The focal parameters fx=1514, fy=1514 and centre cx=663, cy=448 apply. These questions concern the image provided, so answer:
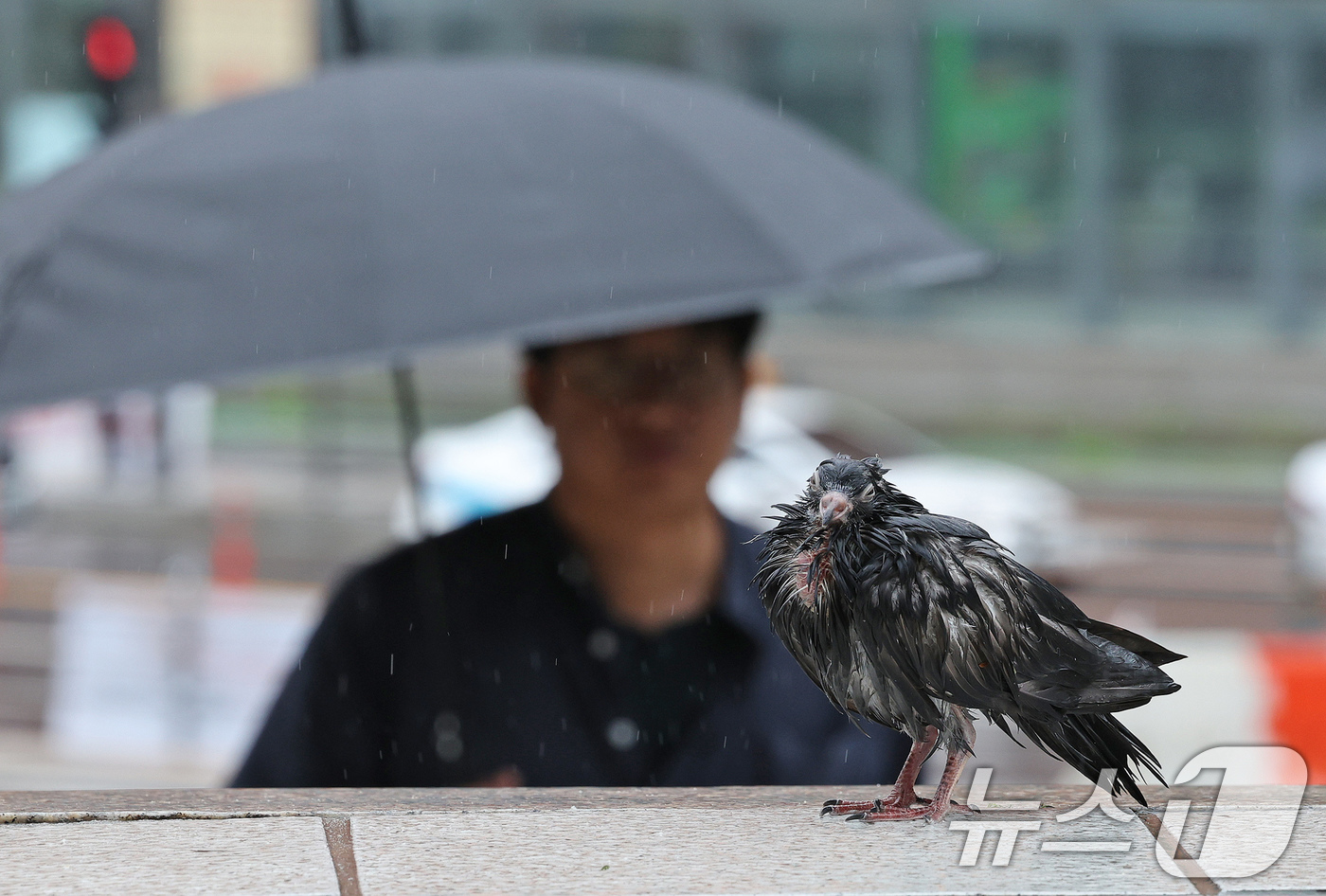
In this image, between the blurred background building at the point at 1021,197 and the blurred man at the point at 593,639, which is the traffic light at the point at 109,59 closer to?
the blurred background building at the point at 1021,197

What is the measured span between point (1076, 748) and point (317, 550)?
1514 centimetres

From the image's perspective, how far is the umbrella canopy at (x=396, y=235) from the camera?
280 centimetres

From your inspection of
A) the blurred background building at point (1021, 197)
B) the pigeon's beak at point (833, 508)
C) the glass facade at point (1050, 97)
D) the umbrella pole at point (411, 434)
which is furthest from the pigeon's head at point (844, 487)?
the glass facade at point (1050, 97)

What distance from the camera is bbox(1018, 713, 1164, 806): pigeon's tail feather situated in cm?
150

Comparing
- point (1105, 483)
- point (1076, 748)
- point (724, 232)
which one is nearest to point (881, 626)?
point (1076, 748)

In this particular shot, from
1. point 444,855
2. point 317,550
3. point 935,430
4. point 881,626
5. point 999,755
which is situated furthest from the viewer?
point 935,430

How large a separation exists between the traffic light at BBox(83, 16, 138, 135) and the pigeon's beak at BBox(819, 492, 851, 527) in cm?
1324

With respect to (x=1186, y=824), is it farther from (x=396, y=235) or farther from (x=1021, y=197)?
(x=1021, y=197)

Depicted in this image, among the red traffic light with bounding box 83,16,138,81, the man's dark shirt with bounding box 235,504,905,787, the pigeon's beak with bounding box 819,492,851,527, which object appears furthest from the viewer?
the red traffic light with bounding box 83,16,138,81

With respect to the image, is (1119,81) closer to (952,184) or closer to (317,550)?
(952,184)

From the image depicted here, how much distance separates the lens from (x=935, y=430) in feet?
77.1

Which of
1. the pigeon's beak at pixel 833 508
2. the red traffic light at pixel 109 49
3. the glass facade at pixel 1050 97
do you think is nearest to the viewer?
the pigeon's beak at pixel 833 508

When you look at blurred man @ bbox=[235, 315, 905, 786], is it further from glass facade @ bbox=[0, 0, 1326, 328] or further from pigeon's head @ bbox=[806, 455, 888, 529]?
glass facade @ bbox=[0, 0, 1326, 328]

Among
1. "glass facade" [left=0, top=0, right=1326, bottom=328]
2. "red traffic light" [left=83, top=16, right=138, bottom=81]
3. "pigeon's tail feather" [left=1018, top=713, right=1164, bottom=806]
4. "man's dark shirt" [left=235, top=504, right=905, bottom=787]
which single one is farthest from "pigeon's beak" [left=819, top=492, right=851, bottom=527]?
"glass facade" [left=0, top=0, right=1326, bottom=328]
